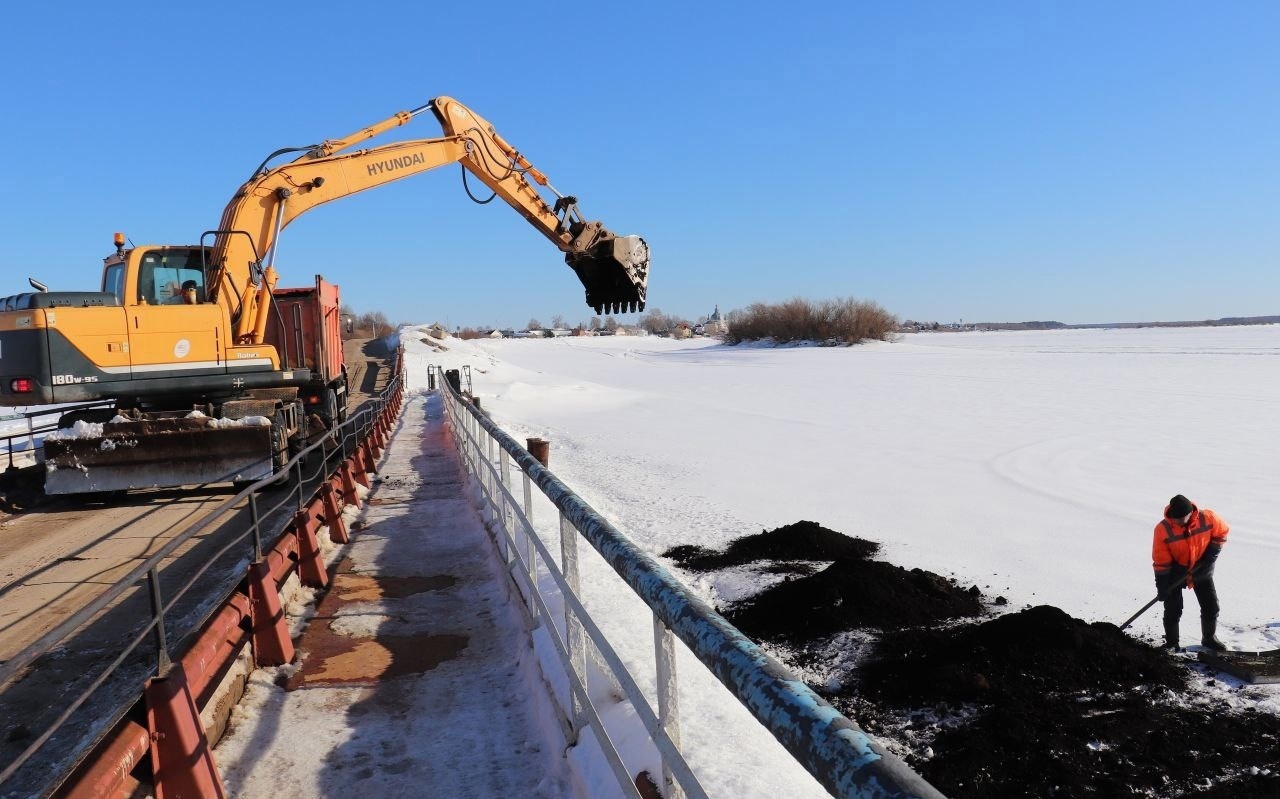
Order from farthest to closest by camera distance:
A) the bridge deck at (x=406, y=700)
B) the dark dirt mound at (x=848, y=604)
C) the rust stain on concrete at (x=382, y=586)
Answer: the dark dirt mound at (x=848, y=604) → the rust stain on concrete at (x=382, y=586) → the bridge deck at (x=406, y=700)

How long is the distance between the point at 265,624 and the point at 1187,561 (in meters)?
6.90

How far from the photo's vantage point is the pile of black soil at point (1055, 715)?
4.23 m

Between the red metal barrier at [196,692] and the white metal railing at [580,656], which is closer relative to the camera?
the white metal railing at [580,656]

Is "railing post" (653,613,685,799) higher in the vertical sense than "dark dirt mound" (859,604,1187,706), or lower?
higher

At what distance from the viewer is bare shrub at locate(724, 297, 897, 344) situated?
87.4 m

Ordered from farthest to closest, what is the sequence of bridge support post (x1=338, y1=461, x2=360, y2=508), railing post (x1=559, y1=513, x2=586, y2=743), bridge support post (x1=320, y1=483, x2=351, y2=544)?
bridge support post (x1=338, y1=461, x2=360, y2=508)
bridge support post (x1=320, y1=483, x2=351, y2=544)
railing post (x1=559, y1=513, x2=586, y2=743)

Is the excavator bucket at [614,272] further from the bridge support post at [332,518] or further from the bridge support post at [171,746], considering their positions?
the bridge support post at [171,746]

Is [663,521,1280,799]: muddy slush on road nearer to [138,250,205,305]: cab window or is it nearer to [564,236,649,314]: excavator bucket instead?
[564,236,649,314]: excavator bucket

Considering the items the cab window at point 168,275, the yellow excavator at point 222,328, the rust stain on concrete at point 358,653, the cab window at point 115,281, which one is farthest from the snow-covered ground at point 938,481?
the cab window at point 115,281

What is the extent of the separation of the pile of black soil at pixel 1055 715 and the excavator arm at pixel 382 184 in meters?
8.49

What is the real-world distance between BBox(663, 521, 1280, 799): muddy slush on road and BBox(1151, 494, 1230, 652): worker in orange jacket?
683 millimetres

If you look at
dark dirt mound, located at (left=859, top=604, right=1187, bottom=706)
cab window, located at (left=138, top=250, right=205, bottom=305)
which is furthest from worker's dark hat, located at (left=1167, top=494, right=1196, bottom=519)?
cab window, located at (left=138, top=250, right=205, bottom=305)

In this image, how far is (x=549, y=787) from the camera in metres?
3.29

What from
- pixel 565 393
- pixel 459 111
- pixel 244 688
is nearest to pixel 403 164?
pixel 459 111
